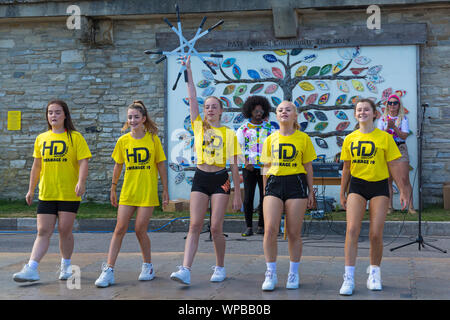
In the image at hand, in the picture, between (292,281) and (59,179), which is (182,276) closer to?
(292,281)

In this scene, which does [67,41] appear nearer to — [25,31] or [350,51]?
[25,31]

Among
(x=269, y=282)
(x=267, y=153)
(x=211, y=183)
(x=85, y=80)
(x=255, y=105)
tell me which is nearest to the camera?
(x=269, y=282)

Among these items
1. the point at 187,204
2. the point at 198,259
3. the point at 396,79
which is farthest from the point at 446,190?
the point at 198,259

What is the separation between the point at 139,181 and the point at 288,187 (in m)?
1.47

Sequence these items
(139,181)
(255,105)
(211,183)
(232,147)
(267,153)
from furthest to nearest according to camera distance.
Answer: (255,105) → (232,147) → (139,181) → (211,183) → (267,153)

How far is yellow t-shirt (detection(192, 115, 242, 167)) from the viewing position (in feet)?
19.7

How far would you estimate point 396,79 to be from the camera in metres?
12.0

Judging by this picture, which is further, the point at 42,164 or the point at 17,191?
the point at 17,191

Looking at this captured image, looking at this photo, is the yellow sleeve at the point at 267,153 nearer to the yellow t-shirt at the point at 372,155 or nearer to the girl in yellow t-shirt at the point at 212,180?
the girl in yellow t-shirt at the point at 212,180

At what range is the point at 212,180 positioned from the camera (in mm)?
5887

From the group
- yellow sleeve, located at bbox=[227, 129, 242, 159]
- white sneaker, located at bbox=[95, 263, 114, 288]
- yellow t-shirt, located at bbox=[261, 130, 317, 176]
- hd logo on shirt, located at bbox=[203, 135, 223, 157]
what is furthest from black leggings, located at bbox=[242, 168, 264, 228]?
white sneaker, located at bbox=[95, 263, 114, 288]

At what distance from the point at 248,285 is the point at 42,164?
237 cm

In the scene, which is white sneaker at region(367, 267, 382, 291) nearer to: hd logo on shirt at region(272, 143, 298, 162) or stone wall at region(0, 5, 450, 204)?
hd logo on shirt at region(272, 143, 298, 162)

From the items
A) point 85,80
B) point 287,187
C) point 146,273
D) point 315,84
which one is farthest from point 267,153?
point 85,80
